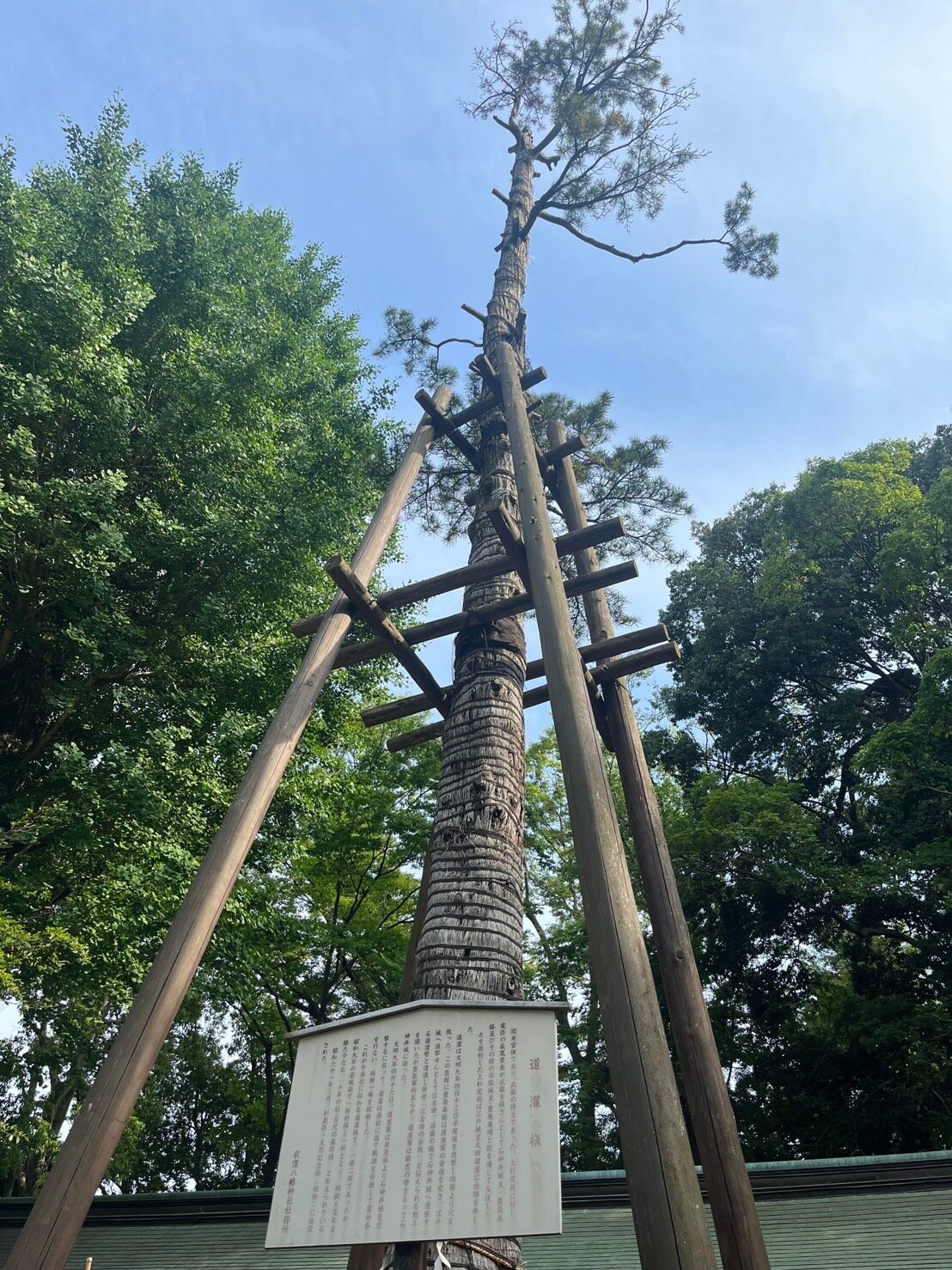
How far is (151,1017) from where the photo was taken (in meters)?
3.10

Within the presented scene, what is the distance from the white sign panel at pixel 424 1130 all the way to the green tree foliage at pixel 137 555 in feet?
16.0

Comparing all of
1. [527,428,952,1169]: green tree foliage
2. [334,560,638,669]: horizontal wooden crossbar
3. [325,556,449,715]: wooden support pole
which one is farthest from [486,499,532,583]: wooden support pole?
[527,428,952,1169]: green tree foliage

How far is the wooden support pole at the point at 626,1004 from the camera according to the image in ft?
7.23

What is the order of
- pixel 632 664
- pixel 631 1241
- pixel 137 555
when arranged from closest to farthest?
pixel 632 664 < pixel 631 1241 < pixel 137 555

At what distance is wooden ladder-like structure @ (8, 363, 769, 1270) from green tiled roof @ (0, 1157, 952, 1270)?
2529mm

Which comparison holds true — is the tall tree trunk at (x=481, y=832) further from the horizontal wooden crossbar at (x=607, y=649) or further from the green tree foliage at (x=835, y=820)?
the green tree foliage at (x=835, y=820)

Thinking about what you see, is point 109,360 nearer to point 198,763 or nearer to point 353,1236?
point 198,763

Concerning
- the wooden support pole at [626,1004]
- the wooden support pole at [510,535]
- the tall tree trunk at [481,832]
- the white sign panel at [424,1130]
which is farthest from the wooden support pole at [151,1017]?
the wooden support pole at [626,1004]

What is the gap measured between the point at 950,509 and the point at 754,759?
605 centimetres

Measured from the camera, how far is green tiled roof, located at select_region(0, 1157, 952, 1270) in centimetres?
566

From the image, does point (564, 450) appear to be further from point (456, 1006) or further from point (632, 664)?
point (456, 1006)

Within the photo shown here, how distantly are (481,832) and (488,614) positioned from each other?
1409 millimetres

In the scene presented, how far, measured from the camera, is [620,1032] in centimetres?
254

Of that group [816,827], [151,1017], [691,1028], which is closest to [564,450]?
[691,1028]
